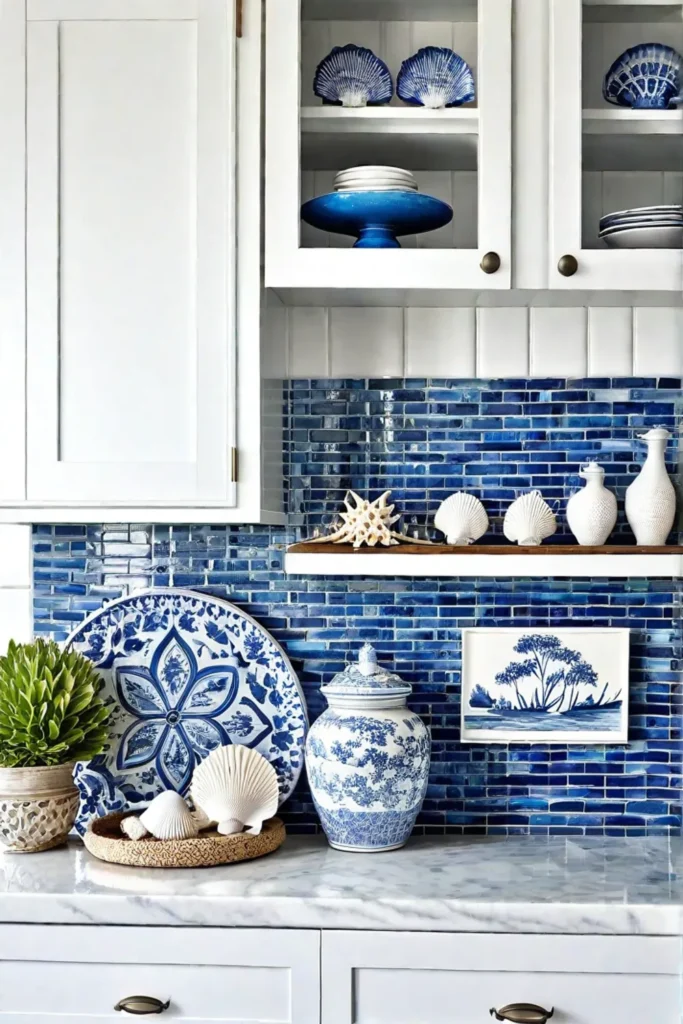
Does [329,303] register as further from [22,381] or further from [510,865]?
[510,865]

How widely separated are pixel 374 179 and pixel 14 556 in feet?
3.26

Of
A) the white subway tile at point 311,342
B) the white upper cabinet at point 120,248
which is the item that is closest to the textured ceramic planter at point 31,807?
the white upper cabinet at point 120,248

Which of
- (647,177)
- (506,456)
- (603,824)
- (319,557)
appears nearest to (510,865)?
(603,824)

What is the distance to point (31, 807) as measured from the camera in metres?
1.87

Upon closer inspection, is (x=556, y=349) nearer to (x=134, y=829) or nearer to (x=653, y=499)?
(x=653, y=499)

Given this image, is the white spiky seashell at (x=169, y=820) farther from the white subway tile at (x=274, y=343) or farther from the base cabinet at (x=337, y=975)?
the white subway tile at (x=274, y=343)

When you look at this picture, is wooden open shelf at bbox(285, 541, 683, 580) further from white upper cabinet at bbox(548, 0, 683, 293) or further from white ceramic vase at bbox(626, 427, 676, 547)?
white upper cabinet at bbox(548, 0, 683, 293)

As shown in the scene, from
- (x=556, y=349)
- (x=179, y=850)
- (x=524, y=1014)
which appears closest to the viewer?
(x=524, y=1014)

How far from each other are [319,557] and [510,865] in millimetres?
609

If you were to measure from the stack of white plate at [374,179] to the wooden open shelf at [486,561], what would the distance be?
0.61 metres

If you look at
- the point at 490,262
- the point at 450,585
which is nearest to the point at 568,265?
the point at 490,262

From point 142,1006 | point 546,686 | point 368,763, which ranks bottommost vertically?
point 142,1006

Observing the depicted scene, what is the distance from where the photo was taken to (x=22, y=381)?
6.02 ft

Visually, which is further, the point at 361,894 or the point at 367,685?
the point at 367,685
